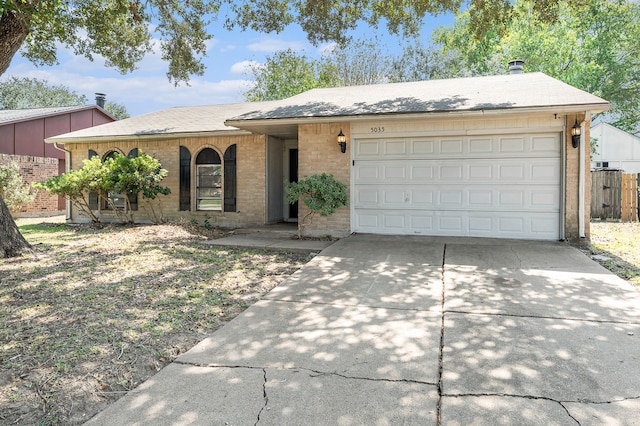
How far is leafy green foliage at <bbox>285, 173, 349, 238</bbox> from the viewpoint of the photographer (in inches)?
339

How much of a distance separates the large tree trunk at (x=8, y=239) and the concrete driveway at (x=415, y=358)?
5.46 meters

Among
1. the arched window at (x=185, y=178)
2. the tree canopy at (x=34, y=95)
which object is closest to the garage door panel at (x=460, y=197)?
the arched window at (x=185, y=178)

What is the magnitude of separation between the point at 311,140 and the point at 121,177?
5.52 metres

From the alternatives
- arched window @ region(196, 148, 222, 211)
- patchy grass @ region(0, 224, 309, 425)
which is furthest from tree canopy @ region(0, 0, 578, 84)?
patchy grass @ region(0, 224, 309, 425)

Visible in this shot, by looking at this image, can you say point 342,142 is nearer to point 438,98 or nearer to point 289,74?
point 438,98

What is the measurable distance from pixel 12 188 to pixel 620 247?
1849 cm

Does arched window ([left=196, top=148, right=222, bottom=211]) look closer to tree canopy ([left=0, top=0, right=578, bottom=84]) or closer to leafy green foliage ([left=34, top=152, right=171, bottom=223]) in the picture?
leafy green foliage ([left=34, top=152, right=171, bottom=223])

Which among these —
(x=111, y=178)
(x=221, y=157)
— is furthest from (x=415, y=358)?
(x=111, y=178)

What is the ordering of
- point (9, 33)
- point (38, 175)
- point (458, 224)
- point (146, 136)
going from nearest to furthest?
point (9, 33), point (458, 224), point (146, 136), point (38, 175)

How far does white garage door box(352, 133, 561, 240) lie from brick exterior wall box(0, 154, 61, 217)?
14.8 meters

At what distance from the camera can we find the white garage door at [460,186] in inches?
330

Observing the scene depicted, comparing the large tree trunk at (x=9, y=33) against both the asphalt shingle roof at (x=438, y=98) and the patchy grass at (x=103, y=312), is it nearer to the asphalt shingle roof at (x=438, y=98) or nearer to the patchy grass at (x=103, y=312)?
the patchy grass at (x=103, y=312)

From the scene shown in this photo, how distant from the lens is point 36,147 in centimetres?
1864

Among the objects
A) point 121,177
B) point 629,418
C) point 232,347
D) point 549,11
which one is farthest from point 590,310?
point 121,177
